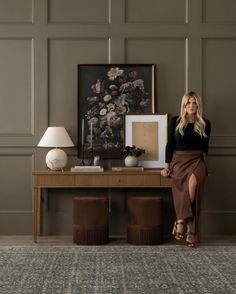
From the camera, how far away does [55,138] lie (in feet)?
18.2

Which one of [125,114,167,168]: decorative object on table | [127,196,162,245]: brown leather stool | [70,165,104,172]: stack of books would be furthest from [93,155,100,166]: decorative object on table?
[127,196,162,245]: brown leather stool

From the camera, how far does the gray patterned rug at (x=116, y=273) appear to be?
2.60 metres

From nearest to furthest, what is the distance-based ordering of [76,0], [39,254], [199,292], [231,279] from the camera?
[199,292], [231,279], [39,254], [76,0]

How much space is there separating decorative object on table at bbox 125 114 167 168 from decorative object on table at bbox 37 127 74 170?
2.22 feet

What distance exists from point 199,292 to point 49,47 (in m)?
3.98

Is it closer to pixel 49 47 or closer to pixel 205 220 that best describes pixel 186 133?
pixel 205 220

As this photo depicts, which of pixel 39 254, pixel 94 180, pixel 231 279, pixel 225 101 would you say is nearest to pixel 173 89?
pixel 225 101

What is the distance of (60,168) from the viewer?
18.3 ft

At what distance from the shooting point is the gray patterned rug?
2.60 m

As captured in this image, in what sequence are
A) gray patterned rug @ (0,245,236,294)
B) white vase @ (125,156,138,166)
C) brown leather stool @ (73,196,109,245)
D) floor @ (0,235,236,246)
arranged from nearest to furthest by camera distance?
gray patterned rug @ (0,245,236,294), brown leather stool @ (73,196,109,245), floor @ (0,235,236,246), white vase @ (125,156,138,166)

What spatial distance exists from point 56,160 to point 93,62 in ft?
3.88

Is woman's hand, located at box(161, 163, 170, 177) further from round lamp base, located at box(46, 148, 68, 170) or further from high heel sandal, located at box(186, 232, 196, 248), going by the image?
round lamp base, located at box(46, 148, 68, 170)

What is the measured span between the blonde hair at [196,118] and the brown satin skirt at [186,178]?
218mm

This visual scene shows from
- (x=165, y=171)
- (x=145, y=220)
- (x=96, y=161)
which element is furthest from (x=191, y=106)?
(x=145, y=220)
